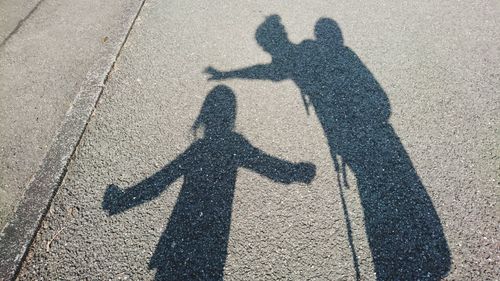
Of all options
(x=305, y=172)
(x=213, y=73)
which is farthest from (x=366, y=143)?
(x=213, y=73)

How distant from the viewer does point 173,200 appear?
316cm

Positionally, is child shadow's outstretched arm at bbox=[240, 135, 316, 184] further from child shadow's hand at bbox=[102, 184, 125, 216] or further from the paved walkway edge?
the paved walkway edge

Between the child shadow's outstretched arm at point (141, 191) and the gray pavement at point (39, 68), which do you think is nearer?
the child shadow's outstretched arm at point (141, 191)

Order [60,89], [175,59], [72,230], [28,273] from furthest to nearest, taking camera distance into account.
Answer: [175,59]
[60,89]
[72,230]
[28,273]

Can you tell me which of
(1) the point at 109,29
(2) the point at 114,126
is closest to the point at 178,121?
(2) the point at 114,126

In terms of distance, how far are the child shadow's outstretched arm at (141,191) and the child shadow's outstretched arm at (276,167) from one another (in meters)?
0.72

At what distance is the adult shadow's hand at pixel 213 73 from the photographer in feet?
14.1

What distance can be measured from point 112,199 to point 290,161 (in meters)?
1.86

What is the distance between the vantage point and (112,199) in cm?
319

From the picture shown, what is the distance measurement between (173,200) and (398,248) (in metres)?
2.13

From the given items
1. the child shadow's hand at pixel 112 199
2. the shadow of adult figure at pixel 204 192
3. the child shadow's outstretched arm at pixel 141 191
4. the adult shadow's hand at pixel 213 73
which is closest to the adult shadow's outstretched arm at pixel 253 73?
the adult shadow's hand at pixel 213 73

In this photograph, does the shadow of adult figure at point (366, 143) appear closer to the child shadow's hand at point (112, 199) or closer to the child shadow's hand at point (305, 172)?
the child shadow's hand at point (305, 172)

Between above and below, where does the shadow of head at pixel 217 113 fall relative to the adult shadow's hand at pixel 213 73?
below

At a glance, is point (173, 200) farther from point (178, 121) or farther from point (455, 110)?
point (455, 110)
